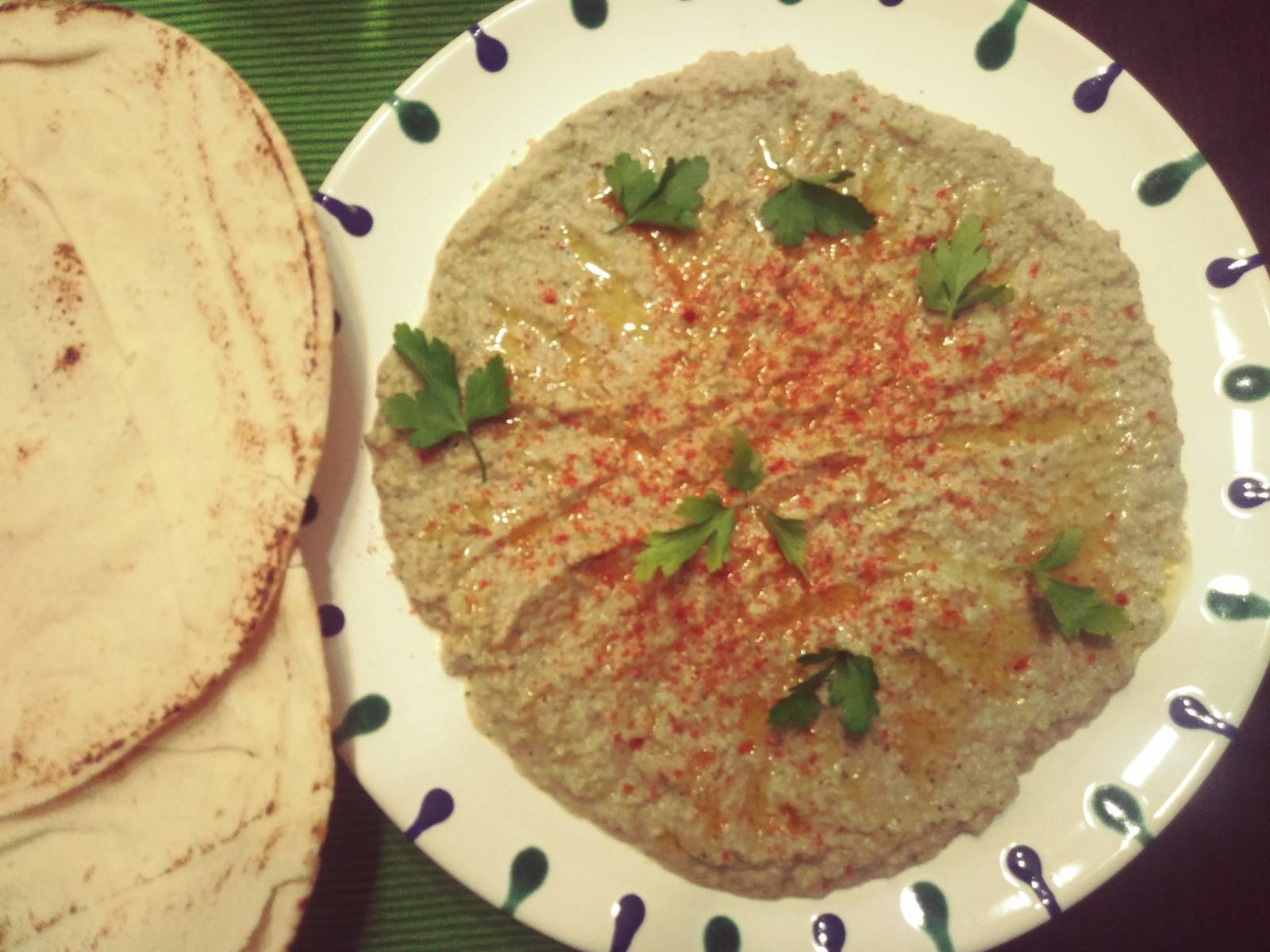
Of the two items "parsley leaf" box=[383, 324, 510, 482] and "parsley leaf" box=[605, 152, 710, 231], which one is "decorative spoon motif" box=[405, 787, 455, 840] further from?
"parsley leaf" box=[605, 152, 710, 231]

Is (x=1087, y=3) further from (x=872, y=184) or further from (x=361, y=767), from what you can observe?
(x=361, y=767)

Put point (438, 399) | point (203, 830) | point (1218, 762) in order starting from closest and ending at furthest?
point (203, 830), point (438, 399), point (1218, 762)

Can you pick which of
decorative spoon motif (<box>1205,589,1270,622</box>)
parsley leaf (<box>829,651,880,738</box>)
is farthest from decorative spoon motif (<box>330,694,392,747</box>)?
decorative spoon motif (<box>1205,589,1270,622</box>)

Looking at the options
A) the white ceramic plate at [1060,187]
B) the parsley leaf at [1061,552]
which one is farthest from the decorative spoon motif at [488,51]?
the parsley leaf at [1061,552]

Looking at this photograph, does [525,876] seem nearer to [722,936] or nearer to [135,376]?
[722,936]

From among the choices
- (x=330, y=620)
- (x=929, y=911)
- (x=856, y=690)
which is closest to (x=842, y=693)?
(x=856, y=690)

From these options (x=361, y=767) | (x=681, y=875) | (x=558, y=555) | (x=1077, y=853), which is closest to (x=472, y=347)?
(x=558, y=555)
